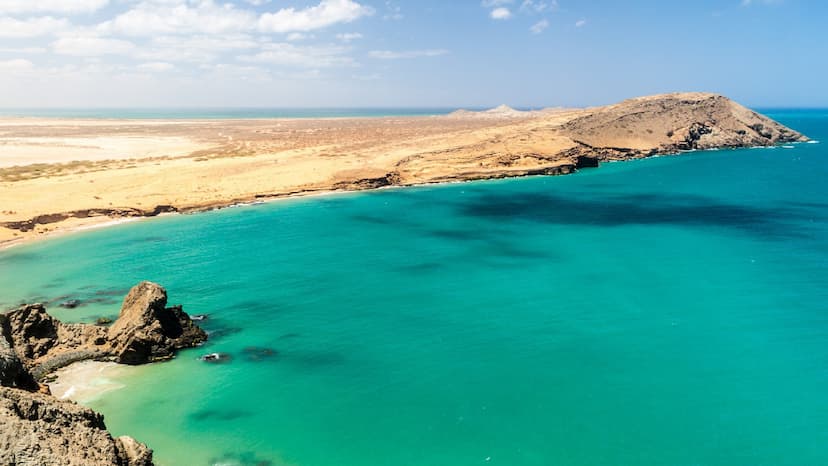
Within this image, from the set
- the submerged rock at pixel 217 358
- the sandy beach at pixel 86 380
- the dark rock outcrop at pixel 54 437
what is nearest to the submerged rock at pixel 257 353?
the submerged rock at pixel 217 358

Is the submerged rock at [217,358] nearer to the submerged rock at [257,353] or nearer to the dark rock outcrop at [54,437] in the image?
the submerged rock at [257,353]

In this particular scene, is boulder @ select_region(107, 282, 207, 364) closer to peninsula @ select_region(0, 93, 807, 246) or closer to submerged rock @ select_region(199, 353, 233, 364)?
submerged rock @ select_region(199, 353, 233, 364)

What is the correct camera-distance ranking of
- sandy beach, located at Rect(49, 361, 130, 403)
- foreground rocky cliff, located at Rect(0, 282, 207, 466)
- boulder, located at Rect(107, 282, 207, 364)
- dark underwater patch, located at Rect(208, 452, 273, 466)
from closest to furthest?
foreground rocky cliff, located at Rect(0, 282, 207, 466), dark underwater patch, located at Rect(208, 452, 273, 466), sandy beach, located at Rect(49, 361, 130, 403), boulder, located at Rect(107, 282, 207, 364)

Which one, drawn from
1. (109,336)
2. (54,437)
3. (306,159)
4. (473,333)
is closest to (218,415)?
(54,437)

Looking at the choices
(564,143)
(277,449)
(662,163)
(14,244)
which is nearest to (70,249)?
(14,244)

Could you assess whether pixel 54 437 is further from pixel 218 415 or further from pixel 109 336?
pixel 109 336

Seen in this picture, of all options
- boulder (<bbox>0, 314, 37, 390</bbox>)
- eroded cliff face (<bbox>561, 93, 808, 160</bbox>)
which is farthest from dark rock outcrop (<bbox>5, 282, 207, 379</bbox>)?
eroded cliff face (<bbox>561, 93, 808, 160</bbox>)

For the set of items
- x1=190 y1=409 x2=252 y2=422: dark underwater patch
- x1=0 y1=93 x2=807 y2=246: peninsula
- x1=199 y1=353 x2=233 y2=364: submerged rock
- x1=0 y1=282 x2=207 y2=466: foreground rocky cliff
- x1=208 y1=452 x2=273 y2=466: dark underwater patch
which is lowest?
x1=208 y1=452 x2=273 y2=466: dark underwater patch

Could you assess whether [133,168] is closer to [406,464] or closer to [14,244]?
[14,244]
